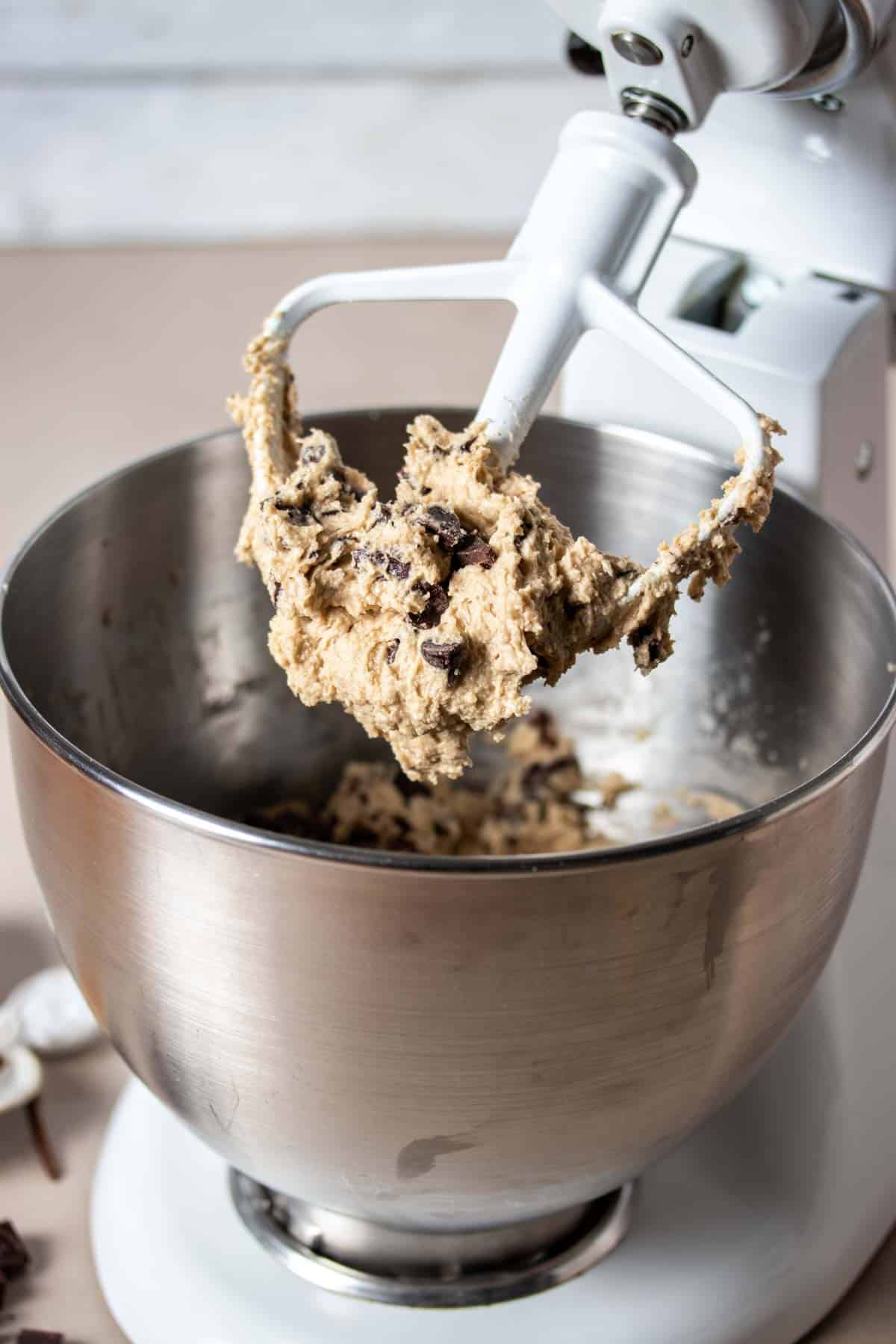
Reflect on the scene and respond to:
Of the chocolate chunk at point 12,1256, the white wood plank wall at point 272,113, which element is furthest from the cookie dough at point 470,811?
the white wood plank wall at point 272,113

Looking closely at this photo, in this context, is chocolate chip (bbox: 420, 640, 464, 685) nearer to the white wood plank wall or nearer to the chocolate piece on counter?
the chocolate piece on counter

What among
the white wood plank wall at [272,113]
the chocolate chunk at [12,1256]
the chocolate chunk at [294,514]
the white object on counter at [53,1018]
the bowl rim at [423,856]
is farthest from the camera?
the white wood plank wall at [272,113]

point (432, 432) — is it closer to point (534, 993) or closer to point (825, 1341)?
point (534, 993)

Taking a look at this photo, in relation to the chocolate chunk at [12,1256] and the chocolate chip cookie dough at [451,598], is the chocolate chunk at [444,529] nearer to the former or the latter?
the chocolate chip cookie dough at [451,598]

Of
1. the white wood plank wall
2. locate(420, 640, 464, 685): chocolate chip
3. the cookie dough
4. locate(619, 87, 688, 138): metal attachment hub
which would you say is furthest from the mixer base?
the white wood plank wall

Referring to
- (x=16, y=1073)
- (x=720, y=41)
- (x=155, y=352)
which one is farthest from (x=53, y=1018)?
(x=155, y=352)

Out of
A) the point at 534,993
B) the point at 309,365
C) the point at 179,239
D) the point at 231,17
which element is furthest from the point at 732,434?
the point at 231,17

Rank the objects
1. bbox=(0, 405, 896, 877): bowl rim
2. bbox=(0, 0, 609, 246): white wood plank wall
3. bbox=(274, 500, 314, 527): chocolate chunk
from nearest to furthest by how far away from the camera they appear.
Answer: bbox=(0, 405, 896, 877): bowl rim, bbox=(274, 500, 314, 527): chocolate chunk, bbox=(0, 0, 609, 246): white wood plank wall
